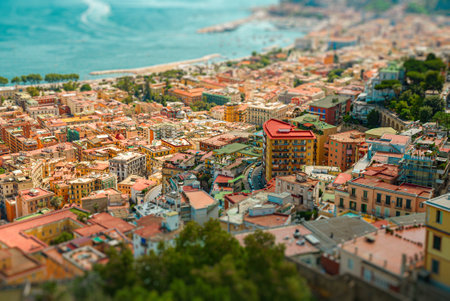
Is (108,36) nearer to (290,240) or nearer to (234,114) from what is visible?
(234,114)

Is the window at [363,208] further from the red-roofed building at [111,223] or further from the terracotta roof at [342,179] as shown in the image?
the red-roofed building at [111,223]

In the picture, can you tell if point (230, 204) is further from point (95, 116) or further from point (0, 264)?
point (95, 116)

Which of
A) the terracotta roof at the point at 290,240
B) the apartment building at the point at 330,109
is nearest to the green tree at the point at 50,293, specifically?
the terracotta roof at the point at 290,240

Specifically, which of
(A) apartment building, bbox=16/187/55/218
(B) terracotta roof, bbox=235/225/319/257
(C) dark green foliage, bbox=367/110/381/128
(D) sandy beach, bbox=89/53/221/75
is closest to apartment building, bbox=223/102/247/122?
(C) dark green foliage, bbox=367/110/381/128

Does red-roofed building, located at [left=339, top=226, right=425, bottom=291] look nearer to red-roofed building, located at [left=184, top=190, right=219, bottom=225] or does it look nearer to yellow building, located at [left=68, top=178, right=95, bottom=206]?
red-roofed building, located at [left=184, top=190, right=219, bottom=225]

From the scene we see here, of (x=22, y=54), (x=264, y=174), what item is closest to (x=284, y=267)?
(x=264, y=174)

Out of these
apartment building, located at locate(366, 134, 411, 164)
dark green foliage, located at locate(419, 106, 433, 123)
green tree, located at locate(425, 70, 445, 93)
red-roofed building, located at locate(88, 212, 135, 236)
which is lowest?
red-roofed building, located at locate(88, 212, 135, 236)

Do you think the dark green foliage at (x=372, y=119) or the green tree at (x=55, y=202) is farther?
the dark green foliage at (x=372, y=119)
